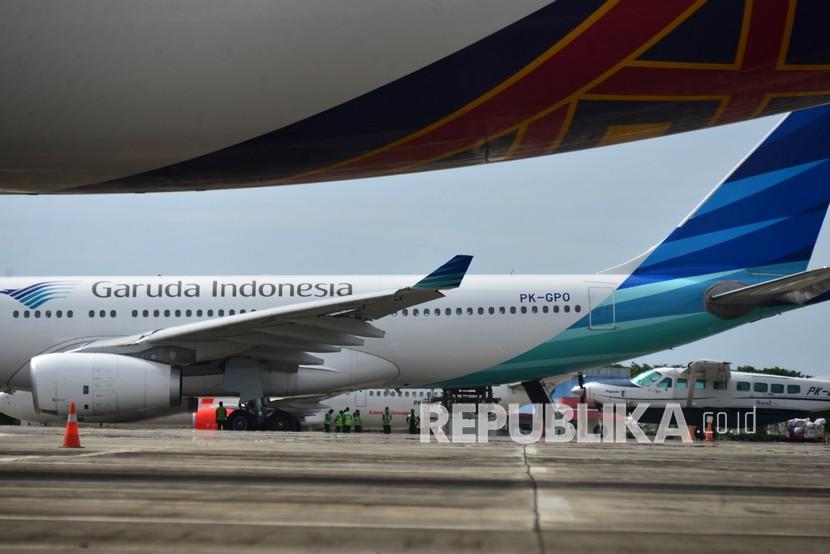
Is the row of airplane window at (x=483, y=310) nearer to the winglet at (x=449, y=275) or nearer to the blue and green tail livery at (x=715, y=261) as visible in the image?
the blue and green tail livery at (x=715, y=261)

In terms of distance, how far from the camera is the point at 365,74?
15.6 feet

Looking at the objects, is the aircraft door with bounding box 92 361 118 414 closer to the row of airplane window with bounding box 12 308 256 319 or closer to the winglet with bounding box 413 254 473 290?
the row of airplane window with bounding box 12 308 256 319

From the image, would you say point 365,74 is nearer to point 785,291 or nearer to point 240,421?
point 240,421

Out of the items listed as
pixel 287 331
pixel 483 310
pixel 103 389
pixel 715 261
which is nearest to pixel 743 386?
pixel 715 261

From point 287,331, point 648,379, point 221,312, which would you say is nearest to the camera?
point 287,331

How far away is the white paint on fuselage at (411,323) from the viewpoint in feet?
60.4

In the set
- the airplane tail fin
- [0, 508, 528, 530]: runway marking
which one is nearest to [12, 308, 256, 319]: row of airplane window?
the airplane tail fin

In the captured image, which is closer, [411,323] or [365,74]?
[365,74]

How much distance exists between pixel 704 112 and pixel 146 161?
3.06 m

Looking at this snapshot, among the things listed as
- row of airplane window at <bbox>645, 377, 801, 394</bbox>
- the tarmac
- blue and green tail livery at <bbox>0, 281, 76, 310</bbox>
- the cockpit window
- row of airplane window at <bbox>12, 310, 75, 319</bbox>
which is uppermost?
blue and green tail livery at <bbox>0, 281, 76, 310</bbox>

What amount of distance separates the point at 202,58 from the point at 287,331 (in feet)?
38.5

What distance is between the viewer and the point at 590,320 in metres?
18.6

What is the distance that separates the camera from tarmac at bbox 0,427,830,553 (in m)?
3.95

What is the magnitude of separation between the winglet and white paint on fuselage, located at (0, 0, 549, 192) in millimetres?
9483
